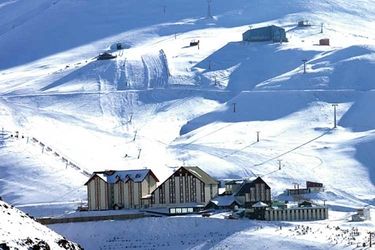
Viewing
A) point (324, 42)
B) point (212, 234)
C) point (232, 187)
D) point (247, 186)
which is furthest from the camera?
point (324, 42)

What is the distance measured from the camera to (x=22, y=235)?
1709 cm

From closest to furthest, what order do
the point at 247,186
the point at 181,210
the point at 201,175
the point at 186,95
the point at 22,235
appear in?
the point at 22,235, the point at 181,210, the point at 247,186, the point at 201,175, the point at 186,95

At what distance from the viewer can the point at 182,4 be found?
12375 cm

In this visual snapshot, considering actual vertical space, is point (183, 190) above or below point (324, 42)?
below

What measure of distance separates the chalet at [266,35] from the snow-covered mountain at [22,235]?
83.2 meters

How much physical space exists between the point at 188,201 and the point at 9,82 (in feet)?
137

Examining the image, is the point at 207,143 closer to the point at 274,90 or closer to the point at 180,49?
the point at 274,90

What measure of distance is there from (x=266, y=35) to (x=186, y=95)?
1535 cm

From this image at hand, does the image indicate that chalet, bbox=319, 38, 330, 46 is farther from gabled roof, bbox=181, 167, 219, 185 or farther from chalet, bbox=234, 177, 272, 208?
chalet, bbox=234, 177, 272, 208

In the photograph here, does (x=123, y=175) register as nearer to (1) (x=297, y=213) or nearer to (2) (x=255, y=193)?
(2) (x=255, y=193)

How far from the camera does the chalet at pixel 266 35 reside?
100m

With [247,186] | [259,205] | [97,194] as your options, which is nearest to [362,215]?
[259,205]

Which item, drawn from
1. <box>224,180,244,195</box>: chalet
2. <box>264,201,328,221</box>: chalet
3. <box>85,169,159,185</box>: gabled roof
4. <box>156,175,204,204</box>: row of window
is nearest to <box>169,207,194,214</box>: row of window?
<box>156,175,204,204</box>: row of window

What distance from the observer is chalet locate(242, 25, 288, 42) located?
100125 millimetres
